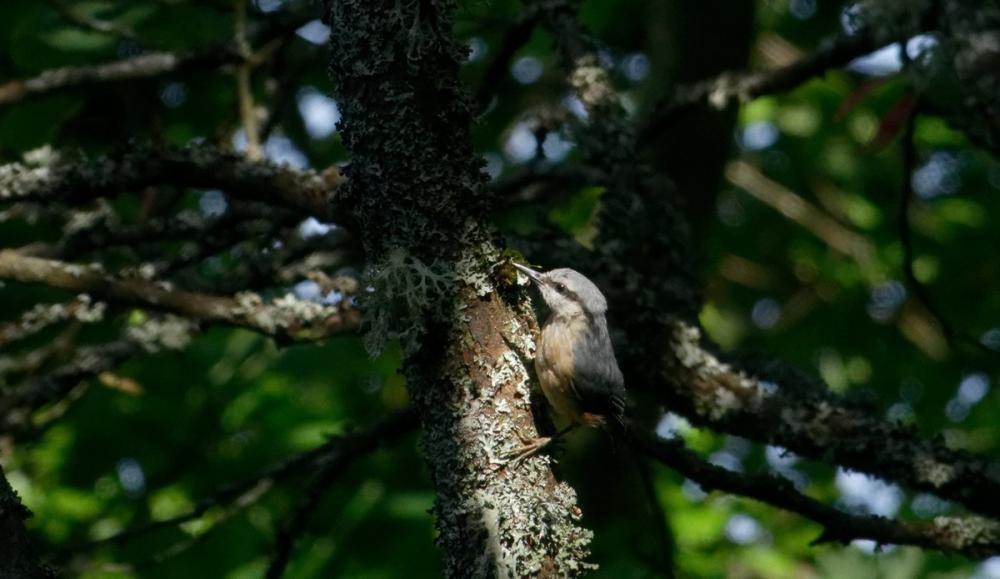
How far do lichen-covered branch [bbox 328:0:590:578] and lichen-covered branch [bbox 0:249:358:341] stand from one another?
0.96 metres

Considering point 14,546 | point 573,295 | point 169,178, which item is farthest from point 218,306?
point 14,546

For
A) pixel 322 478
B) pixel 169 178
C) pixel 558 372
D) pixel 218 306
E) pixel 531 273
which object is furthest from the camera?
pixel 322 478

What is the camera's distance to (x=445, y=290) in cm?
176

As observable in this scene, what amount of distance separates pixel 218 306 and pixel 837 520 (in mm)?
1589

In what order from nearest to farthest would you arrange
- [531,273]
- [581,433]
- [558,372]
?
[531,273]
[558,372]
[581,433]

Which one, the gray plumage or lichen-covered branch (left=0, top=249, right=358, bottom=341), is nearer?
the gray plumage

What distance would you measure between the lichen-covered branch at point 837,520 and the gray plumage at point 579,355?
0.30m

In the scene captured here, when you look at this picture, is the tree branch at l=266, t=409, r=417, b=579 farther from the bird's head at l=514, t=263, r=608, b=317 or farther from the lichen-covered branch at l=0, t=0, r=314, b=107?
the lichen-covered branch at l=0, t=0, r=314, b=107

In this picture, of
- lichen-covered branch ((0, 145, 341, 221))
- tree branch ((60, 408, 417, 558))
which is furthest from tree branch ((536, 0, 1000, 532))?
lichen-covered branch ((0, 145, 341, 221))

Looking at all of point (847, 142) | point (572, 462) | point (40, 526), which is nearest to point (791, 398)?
point (572, 462)

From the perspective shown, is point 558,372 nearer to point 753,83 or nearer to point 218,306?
point 218,306

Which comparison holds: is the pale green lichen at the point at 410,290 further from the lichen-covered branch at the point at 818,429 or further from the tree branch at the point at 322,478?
the tree branch at the point at 322,478

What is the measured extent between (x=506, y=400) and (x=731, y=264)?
19.7ft

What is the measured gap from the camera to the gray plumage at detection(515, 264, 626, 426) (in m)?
2.36
